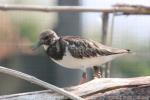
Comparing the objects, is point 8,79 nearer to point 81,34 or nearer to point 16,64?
point 16,64

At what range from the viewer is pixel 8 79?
15.5 feet

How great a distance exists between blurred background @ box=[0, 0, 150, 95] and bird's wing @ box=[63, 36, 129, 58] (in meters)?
0.61

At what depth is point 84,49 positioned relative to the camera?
370 centimetres

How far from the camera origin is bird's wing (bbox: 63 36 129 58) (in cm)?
369

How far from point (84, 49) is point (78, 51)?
3 centimetres

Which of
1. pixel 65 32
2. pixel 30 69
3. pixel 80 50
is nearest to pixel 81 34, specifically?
pixel 65 32

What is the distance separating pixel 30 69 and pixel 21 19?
0.40m

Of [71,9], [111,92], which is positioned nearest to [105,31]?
[71,9]

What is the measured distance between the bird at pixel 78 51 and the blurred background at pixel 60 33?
0.61 metres

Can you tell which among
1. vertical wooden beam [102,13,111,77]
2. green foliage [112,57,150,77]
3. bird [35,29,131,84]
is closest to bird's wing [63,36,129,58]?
bird [35,29,131,84]

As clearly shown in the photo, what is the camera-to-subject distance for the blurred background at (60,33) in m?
4.40

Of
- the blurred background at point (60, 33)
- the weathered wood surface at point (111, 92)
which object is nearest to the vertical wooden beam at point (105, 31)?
the blurred background at point (60, 33)

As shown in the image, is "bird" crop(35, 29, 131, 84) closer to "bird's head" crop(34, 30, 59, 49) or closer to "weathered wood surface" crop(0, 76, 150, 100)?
"bird's head" crop(34, 30, 59, 49)

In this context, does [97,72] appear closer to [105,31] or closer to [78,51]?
[78,51]
